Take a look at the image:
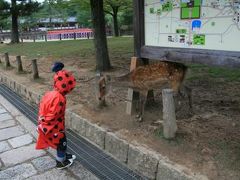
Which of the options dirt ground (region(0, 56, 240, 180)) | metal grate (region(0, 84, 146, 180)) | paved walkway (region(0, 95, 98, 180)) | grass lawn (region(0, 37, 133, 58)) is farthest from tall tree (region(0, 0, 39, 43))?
metal grate (region(0, 84, 146, 180))

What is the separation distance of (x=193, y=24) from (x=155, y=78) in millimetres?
878

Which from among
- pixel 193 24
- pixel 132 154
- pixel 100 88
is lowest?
pixel 132 154

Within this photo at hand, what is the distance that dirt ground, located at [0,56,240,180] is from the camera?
119 inches

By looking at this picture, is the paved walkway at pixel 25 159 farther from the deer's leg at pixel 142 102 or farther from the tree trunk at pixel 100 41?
the tree trunk at pixel 100 41

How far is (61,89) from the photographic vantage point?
3.46m

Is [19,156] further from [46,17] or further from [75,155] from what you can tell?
[46,17]

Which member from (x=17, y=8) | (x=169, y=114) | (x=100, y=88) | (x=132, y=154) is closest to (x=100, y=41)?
(x=100, y=88)

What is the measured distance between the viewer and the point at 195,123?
3.94 metres

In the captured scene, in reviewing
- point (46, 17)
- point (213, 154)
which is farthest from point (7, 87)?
point (46, 17)

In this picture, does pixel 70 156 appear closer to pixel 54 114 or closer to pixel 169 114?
pixel 54 114

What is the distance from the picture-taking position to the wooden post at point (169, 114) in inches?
134

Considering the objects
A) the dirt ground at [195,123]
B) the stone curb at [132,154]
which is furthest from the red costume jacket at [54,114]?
the dirt ground at [195,123]

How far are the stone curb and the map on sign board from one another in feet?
4.22

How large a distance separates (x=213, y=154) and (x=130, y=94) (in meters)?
1.63
